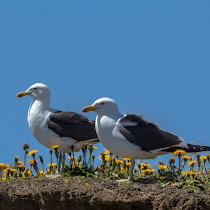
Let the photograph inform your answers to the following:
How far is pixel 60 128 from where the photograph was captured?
967 cm

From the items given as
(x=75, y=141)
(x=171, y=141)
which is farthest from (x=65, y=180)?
(x=171, y=141)

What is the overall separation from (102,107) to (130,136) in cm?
73

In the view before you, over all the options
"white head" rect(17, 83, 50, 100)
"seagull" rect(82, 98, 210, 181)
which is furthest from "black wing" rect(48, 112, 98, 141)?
"seagull" rect(82, 98, 210, 181)

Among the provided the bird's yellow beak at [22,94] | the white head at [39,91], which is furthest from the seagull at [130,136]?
the bird's yellow beak at [22,94]

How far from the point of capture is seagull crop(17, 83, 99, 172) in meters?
9.68

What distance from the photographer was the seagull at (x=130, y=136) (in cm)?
888

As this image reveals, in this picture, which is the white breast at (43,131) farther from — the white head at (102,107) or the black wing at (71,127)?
the white head at (102,107)

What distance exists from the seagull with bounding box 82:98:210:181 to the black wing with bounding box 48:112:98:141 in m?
0.67

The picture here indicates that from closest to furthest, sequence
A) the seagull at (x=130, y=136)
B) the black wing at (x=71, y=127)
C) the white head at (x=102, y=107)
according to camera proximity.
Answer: the seagull at (x=130, y=136) → the white head at (x=102, y=107) → the black wing at (x=71, y=127)

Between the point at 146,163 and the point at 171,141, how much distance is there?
1336 millimetres

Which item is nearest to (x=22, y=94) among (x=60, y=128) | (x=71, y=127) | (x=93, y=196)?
(x=60, y=128)

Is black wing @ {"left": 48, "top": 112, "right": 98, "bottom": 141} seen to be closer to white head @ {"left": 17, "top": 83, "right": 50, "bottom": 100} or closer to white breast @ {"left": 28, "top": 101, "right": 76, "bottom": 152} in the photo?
white breast @ {"left": 28, "top": 101, "right": 76, "bottom": 152}

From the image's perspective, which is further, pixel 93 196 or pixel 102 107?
pixel 102 107

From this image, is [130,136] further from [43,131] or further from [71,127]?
[43,131]
